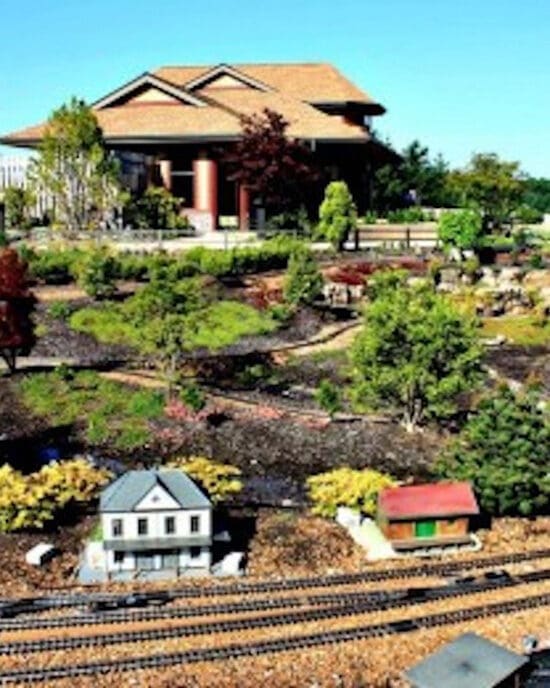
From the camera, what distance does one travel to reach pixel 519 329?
5341 centimetres

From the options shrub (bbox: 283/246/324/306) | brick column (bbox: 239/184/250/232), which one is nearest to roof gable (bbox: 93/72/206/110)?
brick column (bbox: 239/184/250/232)

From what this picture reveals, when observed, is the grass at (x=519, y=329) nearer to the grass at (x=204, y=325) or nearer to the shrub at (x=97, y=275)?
the grass at (x=204, y=325)

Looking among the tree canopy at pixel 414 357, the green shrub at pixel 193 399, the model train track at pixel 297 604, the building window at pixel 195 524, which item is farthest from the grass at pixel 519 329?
the building window at pixel 195 524

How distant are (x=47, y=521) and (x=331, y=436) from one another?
1223cm

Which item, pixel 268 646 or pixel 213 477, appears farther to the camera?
pixel 213 477

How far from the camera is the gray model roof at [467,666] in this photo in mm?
21938

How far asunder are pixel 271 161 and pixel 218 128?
6.88 metres

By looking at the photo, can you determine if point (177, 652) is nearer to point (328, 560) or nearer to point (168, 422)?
point (328, 560)

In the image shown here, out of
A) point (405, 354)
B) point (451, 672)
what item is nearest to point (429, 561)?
point (451, 672)

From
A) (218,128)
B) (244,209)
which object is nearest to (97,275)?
(244,209)

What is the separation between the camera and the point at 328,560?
97.0 ft

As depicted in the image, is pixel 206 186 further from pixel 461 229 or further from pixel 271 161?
pixel 461 229

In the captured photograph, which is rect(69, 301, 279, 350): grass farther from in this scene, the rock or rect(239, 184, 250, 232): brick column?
the rock

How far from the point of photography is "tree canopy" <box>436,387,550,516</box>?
32625 millimetres
